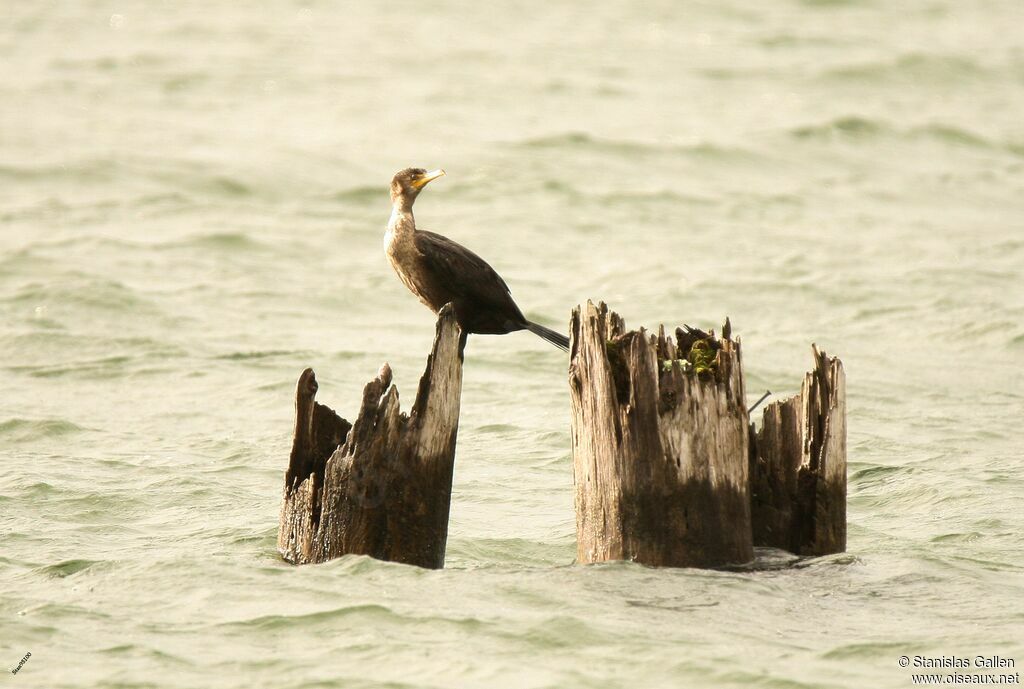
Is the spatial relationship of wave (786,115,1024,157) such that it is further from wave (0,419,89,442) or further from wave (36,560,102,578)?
wave (36,560,102,578)

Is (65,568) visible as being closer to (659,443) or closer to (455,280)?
(455,280)

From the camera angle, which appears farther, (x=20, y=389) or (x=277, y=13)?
(x=277, y=13)

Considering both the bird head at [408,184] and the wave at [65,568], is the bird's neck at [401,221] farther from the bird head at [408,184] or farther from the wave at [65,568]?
the wave at [65,568]

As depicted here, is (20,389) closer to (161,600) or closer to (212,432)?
(212,432)

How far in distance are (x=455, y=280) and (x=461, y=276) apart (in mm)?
45

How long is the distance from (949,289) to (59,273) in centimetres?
952

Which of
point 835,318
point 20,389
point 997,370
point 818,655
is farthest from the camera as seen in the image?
point 835,318

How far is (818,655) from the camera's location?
21.9ft

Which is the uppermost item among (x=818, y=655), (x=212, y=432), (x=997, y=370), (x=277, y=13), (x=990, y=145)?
(x=277, y=13)

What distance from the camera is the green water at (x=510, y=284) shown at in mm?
7039

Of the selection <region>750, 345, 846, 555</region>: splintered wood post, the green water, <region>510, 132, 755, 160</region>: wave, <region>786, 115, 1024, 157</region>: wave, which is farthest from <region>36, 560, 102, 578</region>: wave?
<region>786, 115, 1024, 157</region>: wave

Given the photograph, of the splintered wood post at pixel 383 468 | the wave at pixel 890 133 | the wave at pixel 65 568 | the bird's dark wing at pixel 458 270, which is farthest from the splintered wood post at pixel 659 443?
the wave at pixel 890 133

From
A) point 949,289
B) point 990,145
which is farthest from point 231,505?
point 990,145

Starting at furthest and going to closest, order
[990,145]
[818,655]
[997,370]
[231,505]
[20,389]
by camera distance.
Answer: [990,145], [997,370], [20,389], [231,505], [818,655]
